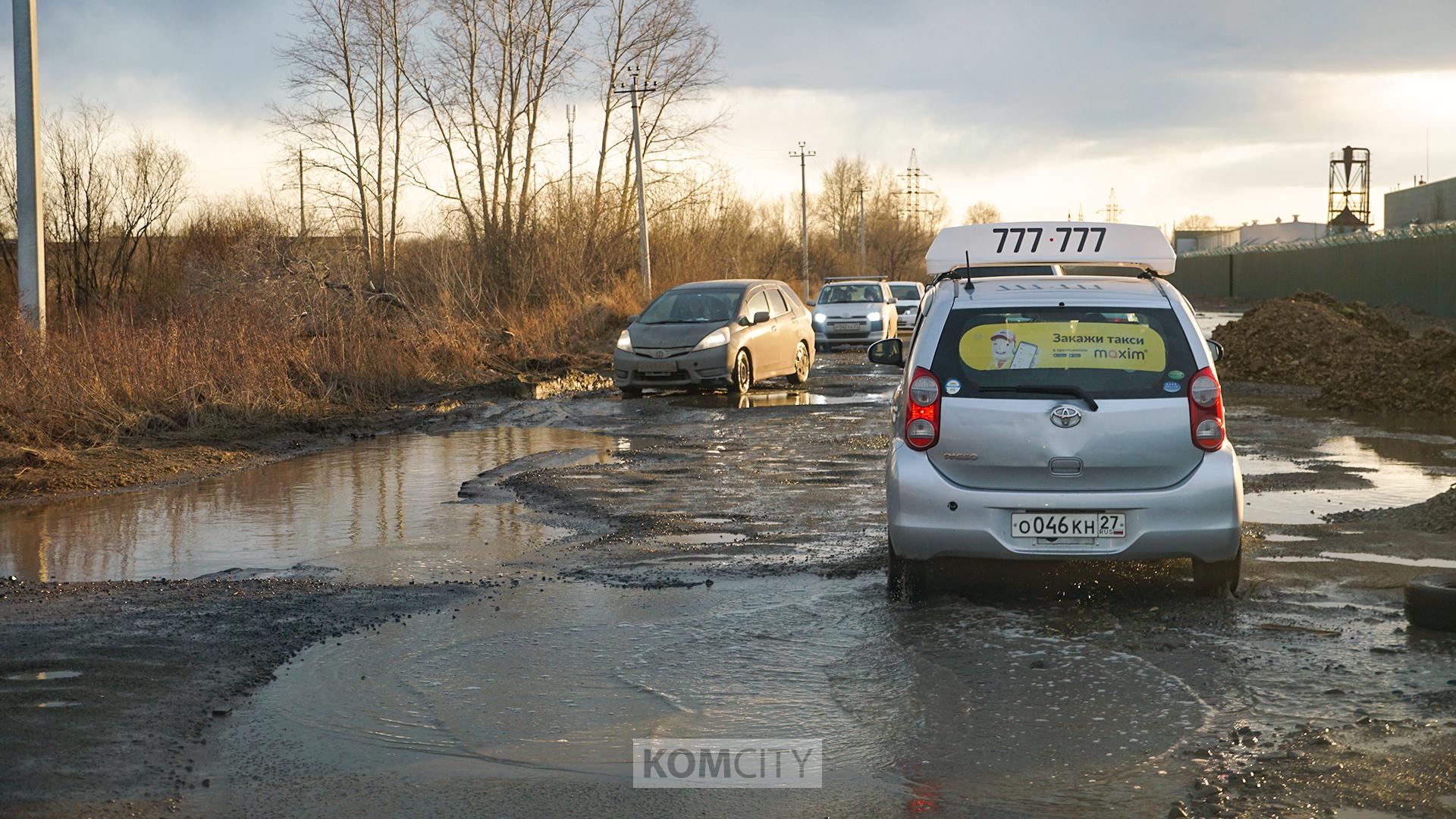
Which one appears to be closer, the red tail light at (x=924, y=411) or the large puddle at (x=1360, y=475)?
the red tail light at (x=924, y=411)

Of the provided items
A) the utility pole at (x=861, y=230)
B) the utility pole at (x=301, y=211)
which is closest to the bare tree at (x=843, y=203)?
the utility pole at (x=861, y=230)

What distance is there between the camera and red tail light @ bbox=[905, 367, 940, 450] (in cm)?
673

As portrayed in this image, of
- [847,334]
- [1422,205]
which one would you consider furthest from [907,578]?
[1422,205]

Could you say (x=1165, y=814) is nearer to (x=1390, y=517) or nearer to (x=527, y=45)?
(x=1390, y=517)

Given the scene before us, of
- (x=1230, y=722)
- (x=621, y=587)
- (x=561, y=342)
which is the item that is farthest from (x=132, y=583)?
(x=561, y=342)

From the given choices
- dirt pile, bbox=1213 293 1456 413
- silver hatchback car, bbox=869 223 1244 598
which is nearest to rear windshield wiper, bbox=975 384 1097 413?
silver hatchback car, bbox=869 223 1244 598

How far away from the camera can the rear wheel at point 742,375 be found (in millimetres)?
19625

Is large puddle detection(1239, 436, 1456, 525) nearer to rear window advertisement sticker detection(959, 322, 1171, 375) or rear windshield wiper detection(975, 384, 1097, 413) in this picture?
rear window advertisement sticker detection(959, 322, 1171, 375)

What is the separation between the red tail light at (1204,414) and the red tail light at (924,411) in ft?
3.90

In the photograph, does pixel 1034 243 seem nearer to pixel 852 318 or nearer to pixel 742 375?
pixel 742 375

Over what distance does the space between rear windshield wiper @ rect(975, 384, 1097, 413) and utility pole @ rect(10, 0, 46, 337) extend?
1305 centimetres

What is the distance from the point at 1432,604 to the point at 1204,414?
1277mm

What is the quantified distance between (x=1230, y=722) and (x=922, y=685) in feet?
3.67

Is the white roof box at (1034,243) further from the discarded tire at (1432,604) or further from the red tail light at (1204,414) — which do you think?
the discarded tire at (1432,604)
